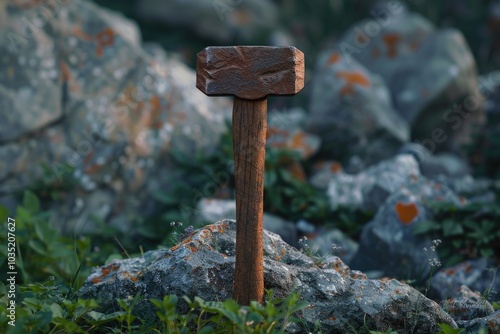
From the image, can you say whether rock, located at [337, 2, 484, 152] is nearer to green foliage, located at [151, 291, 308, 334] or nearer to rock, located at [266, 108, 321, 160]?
rock, located at [266, 108, 321, 160]

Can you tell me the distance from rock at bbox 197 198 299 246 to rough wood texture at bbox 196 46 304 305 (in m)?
2.45

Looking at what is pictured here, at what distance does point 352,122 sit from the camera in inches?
278

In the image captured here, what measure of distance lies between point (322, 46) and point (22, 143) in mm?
6250

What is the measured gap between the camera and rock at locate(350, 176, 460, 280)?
486 centimetres

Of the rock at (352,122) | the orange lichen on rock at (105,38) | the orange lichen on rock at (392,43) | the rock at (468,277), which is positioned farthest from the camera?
the orange lichen on rock at (392,43)

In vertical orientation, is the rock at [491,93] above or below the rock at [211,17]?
below

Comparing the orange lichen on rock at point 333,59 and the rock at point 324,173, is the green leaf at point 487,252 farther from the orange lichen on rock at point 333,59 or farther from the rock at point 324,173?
the orange lichen on rock at point 333,59

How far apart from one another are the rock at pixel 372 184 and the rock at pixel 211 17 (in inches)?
202

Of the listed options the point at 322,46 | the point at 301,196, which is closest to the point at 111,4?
the point at 322,46

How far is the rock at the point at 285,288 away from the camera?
3.13 m

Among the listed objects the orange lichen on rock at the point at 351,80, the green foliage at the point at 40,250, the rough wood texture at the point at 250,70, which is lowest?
the green foliage at the point at 40,250

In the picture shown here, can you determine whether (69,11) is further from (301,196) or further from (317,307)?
(317,307)

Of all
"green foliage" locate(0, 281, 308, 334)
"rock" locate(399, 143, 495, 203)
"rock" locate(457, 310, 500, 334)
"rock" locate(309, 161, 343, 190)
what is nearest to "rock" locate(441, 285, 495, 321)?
"rock" locate(457, 310, 500, 334)

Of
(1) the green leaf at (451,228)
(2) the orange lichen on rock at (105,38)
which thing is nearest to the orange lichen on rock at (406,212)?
(1) the green leaf at (451,228)
